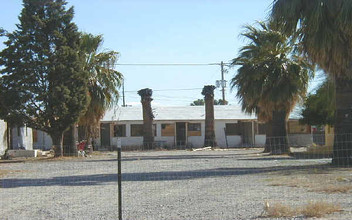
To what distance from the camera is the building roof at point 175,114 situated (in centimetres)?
4662

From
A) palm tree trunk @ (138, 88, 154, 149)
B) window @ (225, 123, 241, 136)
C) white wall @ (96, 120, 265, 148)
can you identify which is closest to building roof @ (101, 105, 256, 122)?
white wall @ (96, 120, 265, 148)

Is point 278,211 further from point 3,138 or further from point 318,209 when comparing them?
point 3,138

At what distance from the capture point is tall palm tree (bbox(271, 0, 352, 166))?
1772cm

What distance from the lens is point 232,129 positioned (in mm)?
48125

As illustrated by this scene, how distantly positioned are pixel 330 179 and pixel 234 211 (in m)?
5.77

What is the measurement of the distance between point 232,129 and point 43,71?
24.4 m

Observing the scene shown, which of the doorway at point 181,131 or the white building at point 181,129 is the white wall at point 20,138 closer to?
the white building at point 181,129

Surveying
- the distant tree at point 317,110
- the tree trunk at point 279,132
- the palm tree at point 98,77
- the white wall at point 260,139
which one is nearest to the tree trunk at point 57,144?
the palm tree at point 98,77

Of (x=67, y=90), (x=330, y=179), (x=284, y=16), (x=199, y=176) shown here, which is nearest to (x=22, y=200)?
(x=199, y=176)

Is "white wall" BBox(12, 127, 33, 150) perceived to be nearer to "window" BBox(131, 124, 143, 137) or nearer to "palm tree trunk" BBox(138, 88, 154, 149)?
"palm tree trunk" BBox(138, 88, 154, 149)

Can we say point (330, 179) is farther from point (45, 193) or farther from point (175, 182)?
point (45, 193)

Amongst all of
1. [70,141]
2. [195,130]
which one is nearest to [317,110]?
[195,130]

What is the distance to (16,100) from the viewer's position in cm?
2689

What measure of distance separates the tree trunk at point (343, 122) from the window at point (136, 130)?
29106 mm
